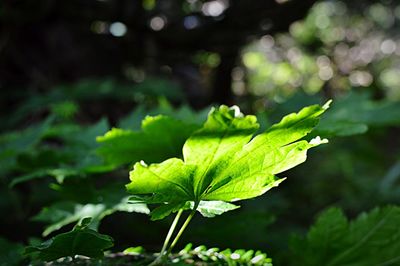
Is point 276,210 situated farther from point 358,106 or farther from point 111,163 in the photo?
point 111,163

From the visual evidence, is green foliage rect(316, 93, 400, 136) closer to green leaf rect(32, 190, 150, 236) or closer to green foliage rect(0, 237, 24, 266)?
green leaf rect(32, 190, 150, 236)

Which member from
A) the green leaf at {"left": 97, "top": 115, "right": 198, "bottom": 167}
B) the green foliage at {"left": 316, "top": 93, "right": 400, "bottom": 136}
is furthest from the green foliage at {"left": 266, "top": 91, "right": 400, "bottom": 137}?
the green leaf at {"left": 97, "top": 115, "right": 198, "bottom": 167}

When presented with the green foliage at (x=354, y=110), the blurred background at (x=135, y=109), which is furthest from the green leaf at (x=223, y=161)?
the green foliage at (x=354, y=110)

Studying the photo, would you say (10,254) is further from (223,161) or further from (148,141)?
(223,161)

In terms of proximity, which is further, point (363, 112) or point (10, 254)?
point (363, 112)

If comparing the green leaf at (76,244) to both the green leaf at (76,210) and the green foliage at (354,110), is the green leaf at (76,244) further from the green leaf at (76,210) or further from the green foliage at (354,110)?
the green foliage at (354,110)

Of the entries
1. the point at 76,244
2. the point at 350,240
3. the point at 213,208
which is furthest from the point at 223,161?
the point at 350,240

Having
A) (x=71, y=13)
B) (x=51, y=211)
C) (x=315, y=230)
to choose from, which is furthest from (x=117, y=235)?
(x=71, y=13)
